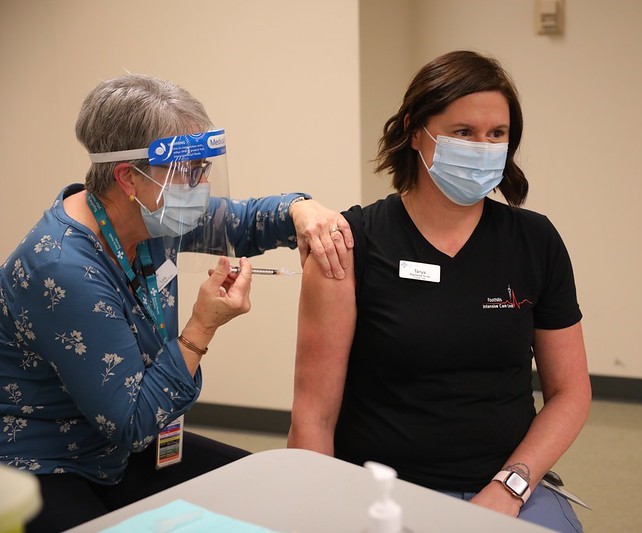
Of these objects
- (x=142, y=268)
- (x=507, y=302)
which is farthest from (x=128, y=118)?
(x=507, y=302)

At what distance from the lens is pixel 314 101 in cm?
315

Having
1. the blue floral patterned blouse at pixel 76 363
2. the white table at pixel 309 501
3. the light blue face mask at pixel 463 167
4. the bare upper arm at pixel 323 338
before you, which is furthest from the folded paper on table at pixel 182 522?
the light blue face mask at pixel 463 167

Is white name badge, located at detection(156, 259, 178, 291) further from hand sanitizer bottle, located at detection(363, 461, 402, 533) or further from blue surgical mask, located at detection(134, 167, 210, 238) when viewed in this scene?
hand sanitizer bottle, located at detection(363, 461, 402, 533)

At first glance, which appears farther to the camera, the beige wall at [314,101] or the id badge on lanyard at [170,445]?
the beige wall at [314,101]

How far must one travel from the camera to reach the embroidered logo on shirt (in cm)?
170

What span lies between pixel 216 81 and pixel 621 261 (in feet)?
6.91

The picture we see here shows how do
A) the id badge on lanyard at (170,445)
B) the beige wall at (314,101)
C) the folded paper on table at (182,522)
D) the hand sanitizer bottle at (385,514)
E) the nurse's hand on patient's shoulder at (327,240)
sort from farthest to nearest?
1. the beige wall at (314,101)
2. the id badge on lanyard at (170,445)
3. the nurse's hand on patient's shoulder at (327,240)
4. the folded paper on table at (182,522)
5. the hand sanitizer bottle at (385,514)

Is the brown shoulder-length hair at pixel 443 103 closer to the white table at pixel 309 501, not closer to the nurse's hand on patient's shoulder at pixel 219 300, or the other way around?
the nurse's hand on patient's shoulder at pixel 219 300

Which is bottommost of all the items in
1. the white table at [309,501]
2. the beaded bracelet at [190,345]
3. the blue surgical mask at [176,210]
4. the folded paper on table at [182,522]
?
the white table at [309,501]

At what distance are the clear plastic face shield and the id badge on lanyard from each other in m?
0.45

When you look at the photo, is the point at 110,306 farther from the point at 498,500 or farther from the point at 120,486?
the point at 498,500

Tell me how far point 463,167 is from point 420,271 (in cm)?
25

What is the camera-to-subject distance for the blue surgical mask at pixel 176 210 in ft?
5.34

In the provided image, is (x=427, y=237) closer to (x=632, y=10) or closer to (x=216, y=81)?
(x=216, y=81)
